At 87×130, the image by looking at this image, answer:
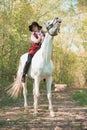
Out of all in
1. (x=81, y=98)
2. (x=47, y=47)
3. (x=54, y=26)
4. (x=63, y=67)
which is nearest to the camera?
(x=54, y=26)

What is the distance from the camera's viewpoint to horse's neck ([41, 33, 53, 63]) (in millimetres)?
8562

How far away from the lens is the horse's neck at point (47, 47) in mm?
8562

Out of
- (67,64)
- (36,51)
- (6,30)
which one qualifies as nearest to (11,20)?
(6,30)

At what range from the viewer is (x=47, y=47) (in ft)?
28.3

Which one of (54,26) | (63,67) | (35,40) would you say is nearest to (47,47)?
(54,26)

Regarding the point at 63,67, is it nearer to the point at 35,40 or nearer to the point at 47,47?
the point at 35,40

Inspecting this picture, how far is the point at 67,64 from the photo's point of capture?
33.1m

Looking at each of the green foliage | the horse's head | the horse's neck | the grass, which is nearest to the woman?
the horse's neck

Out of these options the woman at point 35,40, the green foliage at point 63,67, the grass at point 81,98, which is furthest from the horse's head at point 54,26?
the green foliage at point 63,67

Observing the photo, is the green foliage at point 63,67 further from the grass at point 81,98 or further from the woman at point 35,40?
the woman at point 35,40

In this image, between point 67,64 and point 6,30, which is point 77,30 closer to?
point 67,64

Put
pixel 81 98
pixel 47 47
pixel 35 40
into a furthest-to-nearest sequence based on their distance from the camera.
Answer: pixel 81 98
pixel 35 40
pixel 47 47

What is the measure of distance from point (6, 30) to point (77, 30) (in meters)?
15.2

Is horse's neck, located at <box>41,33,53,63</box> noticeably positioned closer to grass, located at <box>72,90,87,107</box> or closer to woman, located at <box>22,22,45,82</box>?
woman, located at <box>22,22,45,82</box>
